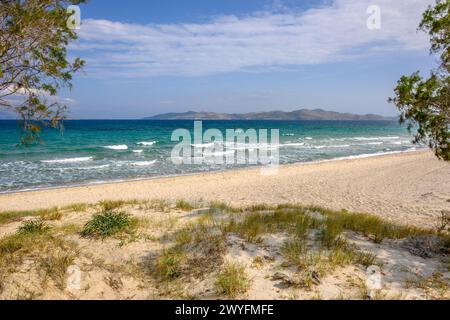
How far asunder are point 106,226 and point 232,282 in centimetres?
356

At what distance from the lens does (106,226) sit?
7289 millimetres

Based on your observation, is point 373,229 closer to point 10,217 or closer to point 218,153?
point 10,217

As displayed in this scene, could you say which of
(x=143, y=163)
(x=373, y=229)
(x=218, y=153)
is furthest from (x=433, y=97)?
(x=218, y=153)

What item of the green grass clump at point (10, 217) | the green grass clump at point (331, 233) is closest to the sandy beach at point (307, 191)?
the green grass clump at point (10, 217)

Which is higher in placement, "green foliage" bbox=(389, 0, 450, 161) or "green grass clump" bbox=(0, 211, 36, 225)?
"green foliage" bbox=(389, 0, 450, 161)

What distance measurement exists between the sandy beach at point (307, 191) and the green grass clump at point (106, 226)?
8.15 metres

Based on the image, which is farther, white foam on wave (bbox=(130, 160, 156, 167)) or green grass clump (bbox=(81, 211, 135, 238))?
white foam on wave (bbox=(130, 160, 156, 167))

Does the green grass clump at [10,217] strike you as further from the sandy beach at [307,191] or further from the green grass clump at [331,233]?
the green grass clump at [331,233]

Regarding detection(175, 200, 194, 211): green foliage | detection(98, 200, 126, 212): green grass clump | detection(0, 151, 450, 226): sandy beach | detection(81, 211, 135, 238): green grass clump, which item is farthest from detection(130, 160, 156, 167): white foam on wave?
detection(81, 211, 135, 238): green grass clump

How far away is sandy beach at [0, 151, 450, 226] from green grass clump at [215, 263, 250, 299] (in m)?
8.67

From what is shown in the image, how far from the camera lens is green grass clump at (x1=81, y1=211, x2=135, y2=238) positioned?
23.3ft

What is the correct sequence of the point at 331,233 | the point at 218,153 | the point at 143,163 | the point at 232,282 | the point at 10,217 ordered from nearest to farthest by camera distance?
the point at 232,282 → the point at 331,233 → the point at 10,217 → the point at 143,163 → the point at 218,153

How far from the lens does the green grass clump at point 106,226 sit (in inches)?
279

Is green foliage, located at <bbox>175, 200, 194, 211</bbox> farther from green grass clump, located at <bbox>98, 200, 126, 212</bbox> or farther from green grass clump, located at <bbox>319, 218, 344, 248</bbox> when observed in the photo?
green grass clump, located at <bbox>319, 218, 344, 248</bbox>
